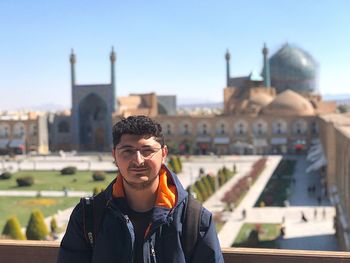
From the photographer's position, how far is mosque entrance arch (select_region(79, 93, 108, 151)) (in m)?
45.2

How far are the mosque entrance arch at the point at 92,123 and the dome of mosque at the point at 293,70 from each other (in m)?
17.2

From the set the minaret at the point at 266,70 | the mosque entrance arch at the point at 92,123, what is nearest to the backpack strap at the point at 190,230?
the mosque entrance arch at the point at 92,123

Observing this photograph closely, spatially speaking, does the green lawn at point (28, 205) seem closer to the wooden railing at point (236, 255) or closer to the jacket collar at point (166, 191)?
the wooden railing at point (236, 255)

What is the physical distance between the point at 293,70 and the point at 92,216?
163ft

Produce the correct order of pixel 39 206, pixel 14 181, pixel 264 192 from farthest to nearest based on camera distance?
1. pixel 14 181
2. pixel 264 192
3. pixel 39 206

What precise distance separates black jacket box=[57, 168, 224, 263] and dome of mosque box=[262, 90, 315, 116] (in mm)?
39109

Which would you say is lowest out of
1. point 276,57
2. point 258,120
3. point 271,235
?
point 271,235

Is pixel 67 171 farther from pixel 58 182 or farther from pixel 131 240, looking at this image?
pixel 131 240

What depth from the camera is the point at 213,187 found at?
2330cm

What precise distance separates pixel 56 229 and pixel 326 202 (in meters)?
10.2

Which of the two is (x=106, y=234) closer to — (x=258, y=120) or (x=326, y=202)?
(x=326, y=202)

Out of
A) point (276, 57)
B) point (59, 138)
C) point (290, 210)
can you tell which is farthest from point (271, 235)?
point (276, 57)

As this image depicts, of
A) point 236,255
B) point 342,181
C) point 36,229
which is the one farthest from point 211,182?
point 236,255

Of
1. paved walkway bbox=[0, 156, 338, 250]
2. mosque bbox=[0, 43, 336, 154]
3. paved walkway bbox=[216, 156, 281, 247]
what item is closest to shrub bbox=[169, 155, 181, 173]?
paved walkway bbox=[0, 156, 338, 250]
